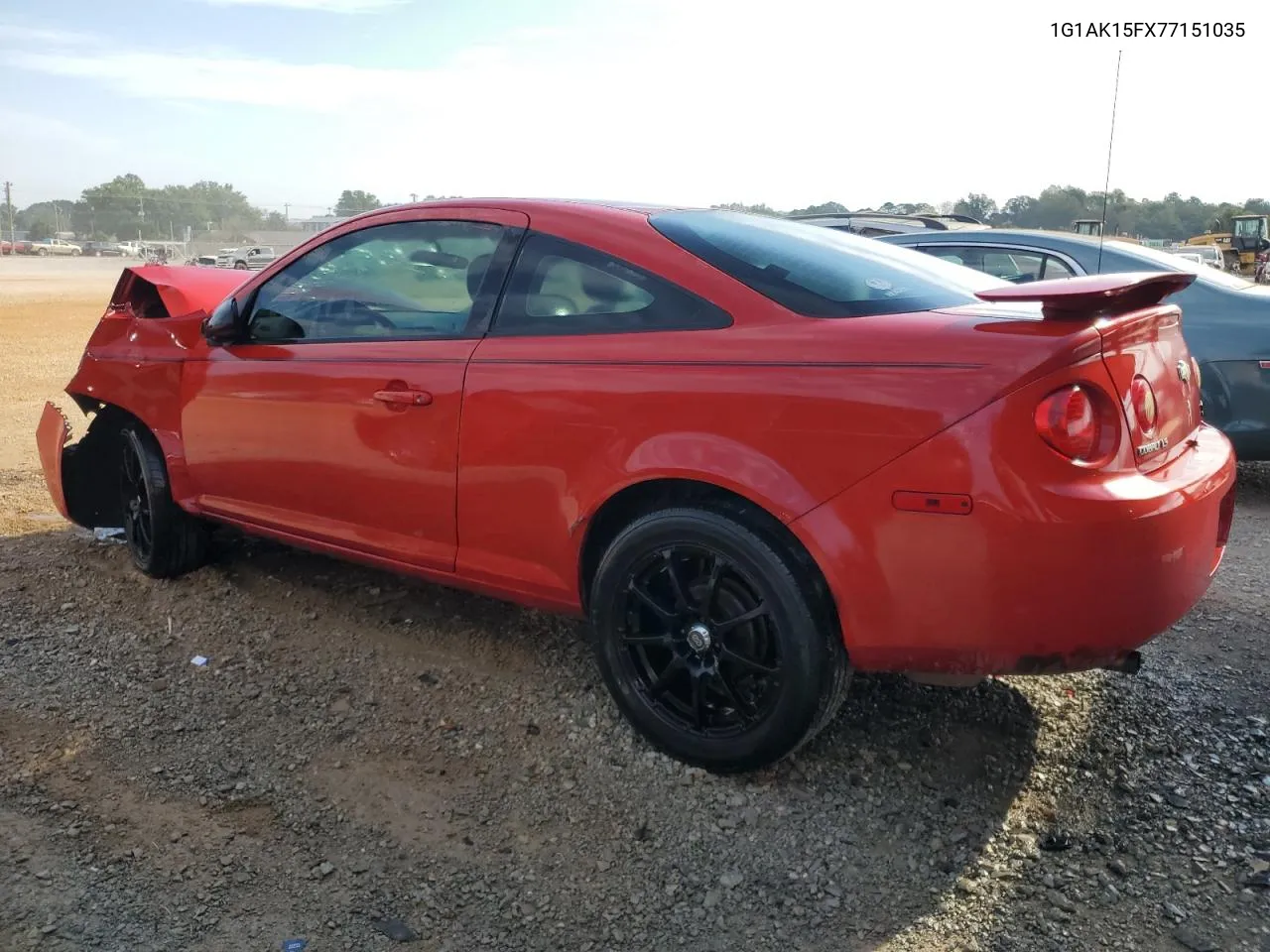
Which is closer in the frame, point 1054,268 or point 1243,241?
point 1054,268

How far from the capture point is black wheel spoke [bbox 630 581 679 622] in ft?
9.71

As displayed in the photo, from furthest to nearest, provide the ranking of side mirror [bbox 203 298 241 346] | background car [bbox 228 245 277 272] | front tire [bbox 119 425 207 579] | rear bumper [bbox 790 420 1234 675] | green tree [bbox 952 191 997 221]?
background car [bbox 228 245 277 272]
green tree [bbox 952 191 997 221]
front tire [bbox 119 425 207 579]
side mirror [bbox 203 298 241 346]
rear bumper [bbox 790 420 1234 675]

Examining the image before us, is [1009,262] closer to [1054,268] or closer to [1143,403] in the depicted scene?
[1054,268]

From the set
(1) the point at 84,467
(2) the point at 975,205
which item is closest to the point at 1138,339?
(1) the point at 84,467

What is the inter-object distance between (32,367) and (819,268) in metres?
10.9

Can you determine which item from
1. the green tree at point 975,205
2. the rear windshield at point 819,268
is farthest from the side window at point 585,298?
the green tree at point 975,205

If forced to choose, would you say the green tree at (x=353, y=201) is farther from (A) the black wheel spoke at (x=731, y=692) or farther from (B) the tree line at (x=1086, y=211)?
(A) the black wheel spoke at (x=731, y=692)

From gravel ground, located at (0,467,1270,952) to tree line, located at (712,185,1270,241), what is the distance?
6.41ft

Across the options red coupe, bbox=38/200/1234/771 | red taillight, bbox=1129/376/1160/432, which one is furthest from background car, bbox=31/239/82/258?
red taillight, bbox=1129/376/1160/432

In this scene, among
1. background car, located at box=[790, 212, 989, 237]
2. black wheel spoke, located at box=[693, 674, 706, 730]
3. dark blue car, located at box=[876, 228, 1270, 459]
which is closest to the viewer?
black wheel spoke, located at box=[693, 674, 706, 730]

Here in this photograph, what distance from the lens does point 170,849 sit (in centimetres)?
274

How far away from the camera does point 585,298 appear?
317cm

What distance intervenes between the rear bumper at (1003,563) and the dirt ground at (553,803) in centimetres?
51

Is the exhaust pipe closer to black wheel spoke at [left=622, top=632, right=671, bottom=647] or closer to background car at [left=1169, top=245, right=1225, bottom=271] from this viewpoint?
black wheel spoke at [left=622, top=632, right=671, bottom=647]
